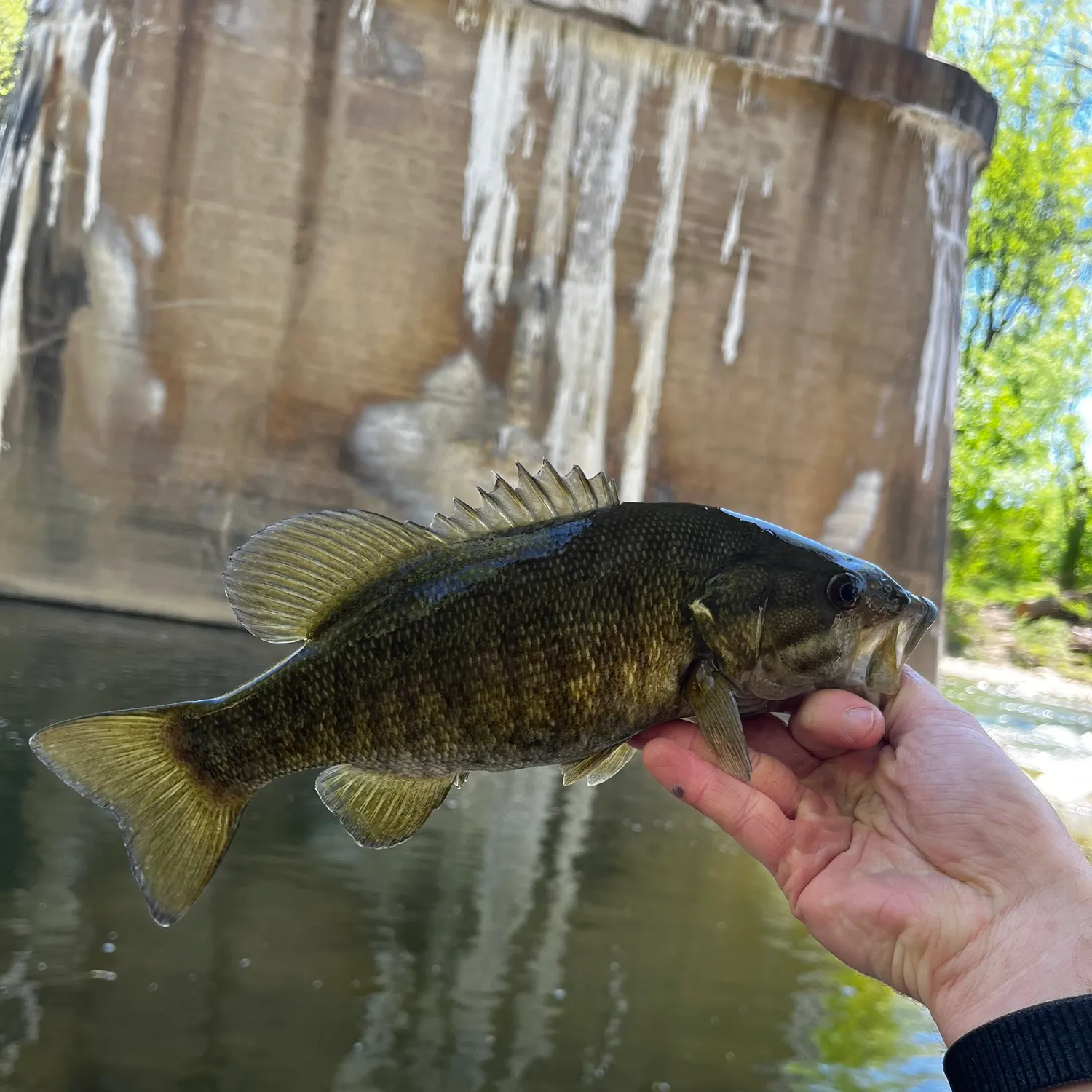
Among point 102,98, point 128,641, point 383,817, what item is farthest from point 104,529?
point 383,817

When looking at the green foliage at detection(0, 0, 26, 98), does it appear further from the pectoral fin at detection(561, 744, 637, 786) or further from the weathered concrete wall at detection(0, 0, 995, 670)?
the pectoral fin at detection(561, 744, 637, 786)

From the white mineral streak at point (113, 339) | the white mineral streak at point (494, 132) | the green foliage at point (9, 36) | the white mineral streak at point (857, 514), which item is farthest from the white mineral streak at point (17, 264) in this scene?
the green foliage at point (9, 36)

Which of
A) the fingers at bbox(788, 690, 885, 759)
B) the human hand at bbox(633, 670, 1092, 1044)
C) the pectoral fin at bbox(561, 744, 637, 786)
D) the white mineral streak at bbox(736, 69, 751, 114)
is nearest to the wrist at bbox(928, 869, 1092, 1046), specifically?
the human hand at bbox(633, 670, 1092, 1044)

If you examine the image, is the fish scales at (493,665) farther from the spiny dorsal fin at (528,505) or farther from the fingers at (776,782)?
the fingers at (776,782)

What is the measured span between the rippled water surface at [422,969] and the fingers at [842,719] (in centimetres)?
227

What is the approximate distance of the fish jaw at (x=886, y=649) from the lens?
277 cm

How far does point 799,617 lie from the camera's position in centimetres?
271

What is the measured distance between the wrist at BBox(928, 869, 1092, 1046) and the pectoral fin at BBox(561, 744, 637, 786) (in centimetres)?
94

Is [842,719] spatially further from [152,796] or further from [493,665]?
[152,796]

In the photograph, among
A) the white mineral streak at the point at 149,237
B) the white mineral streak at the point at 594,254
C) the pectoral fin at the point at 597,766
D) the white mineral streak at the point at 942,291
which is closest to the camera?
the pectoral fin at the point at 597,766

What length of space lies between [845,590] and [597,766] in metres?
0.79

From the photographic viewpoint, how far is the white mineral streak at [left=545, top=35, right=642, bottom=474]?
13.1 m

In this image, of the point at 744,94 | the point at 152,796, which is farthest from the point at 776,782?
the point at 744,94

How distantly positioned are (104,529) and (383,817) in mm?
10196
